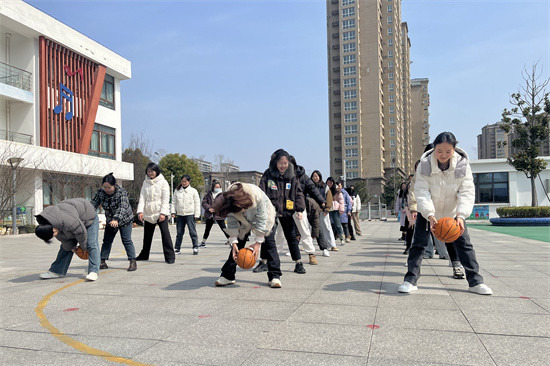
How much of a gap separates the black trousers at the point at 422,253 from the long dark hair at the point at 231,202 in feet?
7.16

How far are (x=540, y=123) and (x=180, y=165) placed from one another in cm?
4314

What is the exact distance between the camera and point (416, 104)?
119125mm

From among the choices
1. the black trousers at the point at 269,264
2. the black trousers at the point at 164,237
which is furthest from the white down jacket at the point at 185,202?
the black trousers at the point at 269,264

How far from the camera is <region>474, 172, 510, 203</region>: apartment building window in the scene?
102 ft

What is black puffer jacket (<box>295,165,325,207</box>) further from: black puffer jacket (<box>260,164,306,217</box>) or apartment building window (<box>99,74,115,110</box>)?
apartment building window (<box>99,74,115,110</box>)

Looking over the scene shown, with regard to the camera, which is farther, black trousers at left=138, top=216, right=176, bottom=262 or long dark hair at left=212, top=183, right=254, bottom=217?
black trousers at left=138, top=216, right=176, bottom=262

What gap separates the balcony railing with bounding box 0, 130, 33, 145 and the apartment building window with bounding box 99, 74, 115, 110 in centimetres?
750

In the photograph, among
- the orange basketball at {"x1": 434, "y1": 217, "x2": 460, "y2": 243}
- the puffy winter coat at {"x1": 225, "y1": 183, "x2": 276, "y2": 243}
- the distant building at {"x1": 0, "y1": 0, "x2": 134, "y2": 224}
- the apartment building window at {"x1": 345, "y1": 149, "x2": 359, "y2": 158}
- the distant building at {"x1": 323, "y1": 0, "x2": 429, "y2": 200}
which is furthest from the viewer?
the apartment building window at {"x1": 345, "y1": 149, "x2": 359, "y2": 158}

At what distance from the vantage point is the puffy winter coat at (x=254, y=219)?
5355 mm

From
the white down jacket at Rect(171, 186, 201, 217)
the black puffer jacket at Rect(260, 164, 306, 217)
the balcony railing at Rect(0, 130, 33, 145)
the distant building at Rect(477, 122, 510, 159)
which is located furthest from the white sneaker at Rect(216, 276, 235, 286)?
the distant building at Rect(477, 122, 510, 159)

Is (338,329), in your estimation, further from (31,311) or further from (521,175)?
(521,175)

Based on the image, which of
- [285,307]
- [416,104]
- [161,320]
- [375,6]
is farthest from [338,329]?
[416,104]

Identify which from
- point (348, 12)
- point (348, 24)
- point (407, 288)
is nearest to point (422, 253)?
point (407, 288)

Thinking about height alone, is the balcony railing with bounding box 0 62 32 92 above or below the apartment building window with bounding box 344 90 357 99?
below
